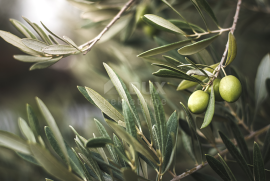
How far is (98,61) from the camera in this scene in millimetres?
1152

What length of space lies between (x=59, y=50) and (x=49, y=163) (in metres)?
0.21

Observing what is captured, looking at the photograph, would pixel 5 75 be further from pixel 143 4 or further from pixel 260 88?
pixel 260 88

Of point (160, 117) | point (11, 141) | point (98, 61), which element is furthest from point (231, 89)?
point (98, 61)

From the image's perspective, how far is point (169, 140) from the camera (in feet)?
1.24

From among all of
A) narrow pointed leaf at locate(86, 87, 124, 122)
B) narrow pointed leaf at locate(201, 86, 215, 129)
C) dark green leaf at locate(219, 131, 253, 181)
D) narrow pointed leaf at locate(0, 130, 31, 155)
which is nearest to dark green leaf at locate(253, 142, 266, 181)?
dark green leaf at locate(219, 131, 253, 181)

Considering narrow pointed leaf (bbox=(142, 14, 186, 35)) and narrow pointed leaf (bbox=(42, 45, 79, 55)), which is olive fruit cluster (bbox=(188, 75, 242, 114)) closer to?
narrow pointed leaf (bbox=(142, 14, 186, 35))

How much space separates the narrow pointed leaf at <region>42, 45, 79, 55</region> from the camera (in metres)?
0.35

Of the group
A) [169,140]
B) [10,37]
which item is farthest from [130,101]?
[10,37]

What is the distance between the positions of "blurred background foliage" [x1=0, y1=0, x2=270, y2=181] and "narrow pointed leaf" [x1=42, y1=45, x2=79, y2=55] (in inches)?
2.1

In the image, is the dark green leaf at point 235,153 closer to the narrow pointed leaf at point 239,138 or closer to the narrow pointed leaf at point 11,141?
the narrow pointed leaf at point 239,138

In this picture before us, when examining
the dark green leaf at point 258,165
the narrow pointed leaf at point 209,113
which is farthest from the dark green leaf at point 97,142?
the dark green leaf at point 258,165

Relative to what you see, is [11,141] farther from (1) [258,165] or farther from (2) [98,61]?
(2) [98,61]

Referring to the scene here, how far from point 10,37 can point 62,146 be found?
237 millimetres

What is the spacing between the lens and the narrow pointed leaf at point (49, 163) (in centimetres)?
25
